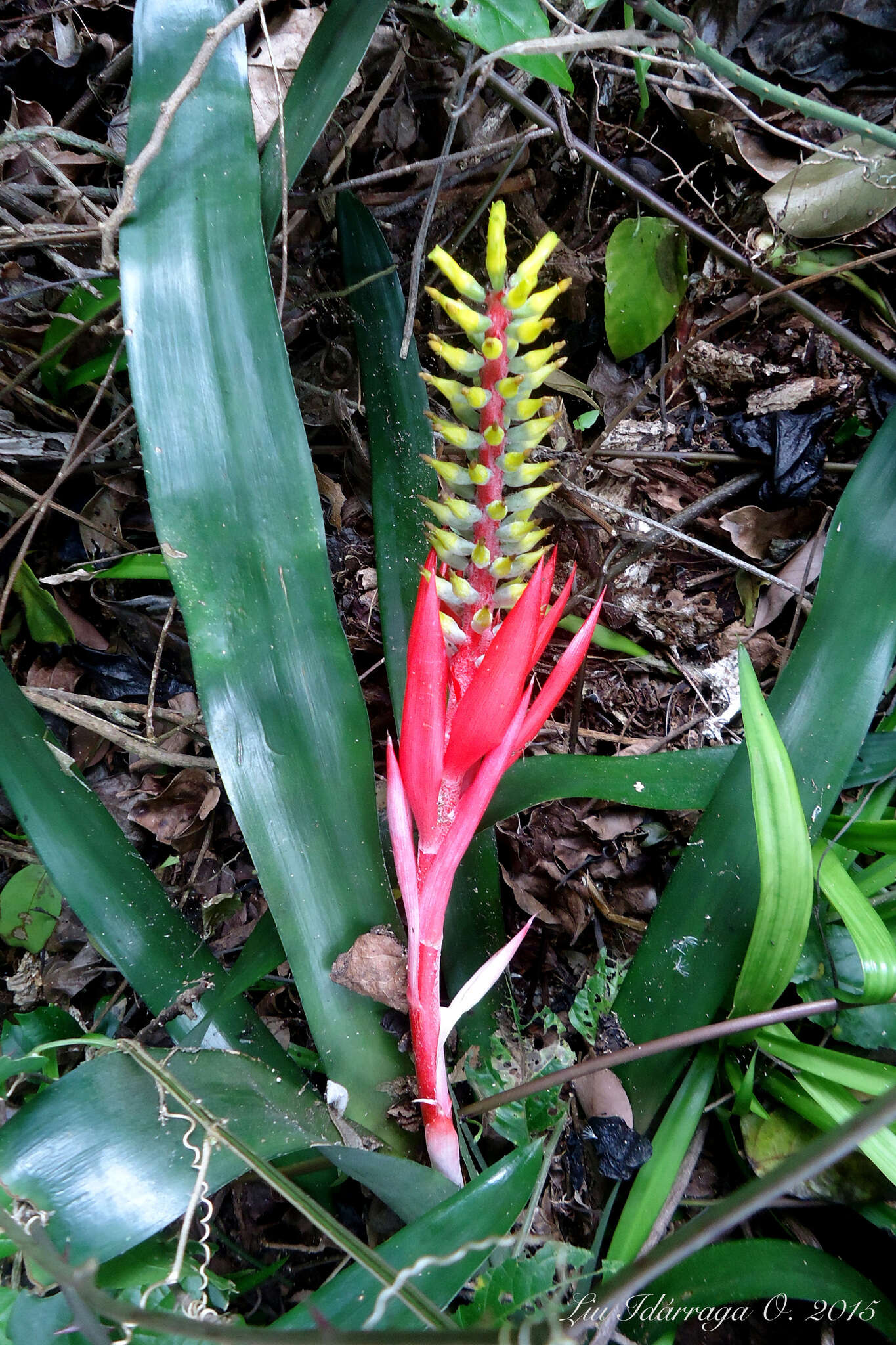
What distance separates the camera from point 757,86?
3.01 feet

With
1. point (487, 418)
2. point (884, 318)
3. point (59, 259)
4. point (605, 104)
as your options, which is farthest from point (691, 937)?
point (605, 104)

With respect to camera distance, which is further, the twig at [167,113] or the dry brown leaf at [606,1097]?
the dry brown leaf at [606,1097]

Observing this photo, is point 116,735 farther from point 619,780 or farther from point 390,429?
point 619,780

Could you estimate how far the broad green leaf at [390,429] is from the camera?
1166 mm

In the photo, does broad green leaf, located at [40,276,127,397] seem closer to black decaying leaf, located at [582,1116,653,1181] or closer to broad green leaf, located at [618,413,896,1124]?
broad green leaf, located at [618,413,896,1124]

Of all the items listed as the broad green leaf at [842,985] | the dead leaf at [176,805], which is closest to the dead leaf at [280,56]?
the dead leaf at [176,805]

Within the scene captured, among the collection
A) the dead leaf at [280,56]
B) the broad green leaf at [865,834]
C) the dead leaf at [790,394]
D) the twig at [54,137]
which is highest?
the dead leaf at [280,56]

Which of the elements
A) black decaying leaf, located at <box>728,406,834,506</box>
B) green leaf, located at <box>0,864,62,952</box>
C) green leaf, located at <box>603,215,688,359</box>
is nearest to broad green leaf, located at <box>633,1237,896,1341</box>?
green leaf, located at <box>0,864,62,952</box>

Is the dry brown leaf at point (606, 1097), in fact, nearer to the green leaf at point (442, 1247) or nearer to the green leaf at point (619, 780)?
the green leaf at point (442, 1247)

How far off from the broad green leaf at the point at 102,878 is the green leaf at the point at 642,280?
3.95 feet

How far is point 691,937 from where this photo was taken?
1.03 m

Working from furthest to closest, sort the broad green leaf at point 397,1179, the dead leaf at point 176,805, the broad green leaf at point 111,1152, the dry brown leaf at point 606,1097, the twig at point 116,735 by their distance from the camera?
the dead leaf at point 176,805 → the twig at point 116,735 → the dry brown leaf at point 606,1097 → the broad green leaf at point 397,1179 → the broad green leaf at point 111,1152

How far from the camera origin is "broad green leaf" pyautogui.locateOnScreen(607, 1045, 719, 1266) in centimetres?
97

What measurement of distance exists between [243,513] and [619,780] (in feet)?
1.98
